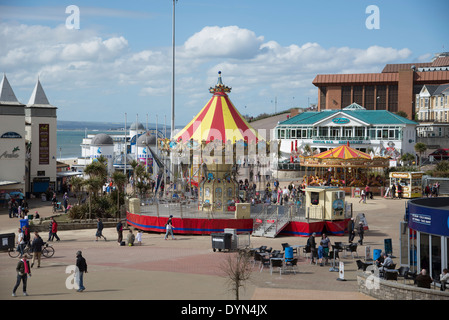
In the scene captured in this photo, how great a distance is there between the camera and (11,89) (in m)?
46.3

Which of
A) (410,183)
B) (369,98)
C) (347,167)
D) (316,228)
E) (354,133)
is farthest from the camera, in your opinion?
(369,98)

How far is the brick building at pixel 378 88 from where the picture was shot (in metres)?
87.2

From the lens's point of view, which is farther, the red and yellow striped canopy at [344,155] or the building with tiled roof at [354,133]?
the building with tiled roof at [354,133]

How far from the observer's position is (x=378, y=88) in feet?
294

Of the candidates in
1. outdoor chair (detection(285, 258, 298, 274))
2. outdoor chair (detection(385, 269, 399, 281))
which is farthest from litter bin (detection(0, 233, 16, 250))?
outdoor chair (detection(385, 269, 399, 281))

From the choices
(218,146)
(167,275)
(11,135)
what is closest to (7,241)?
(167,275)

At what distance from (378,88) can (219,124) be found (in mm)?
63609

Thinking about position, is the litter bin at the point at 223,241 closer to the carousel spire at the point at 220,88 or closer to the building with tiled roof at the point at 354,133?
the carousel spire at the point at 220,88

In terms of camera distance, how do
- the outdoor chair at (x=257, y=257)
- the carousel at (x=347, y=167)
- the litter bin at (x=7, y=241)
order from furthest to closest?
the carousel at (x=347, y=167) → the litter bin at (x=7, y=241) → the outdoor chair at (x=257, y=257)

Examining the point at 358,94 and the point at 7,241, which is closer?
the point at 7,241

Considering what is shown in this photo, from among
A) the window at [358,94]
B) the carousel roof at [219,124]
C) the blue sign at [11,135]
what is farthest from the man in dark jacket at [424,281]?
the window at [358,94]

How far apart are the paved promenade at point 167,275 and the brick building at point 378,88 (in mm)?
64835

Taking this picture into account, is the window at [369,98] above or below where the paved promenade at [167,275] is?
above

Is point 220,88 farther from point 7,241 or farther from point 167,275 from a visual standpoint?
point 167,275
